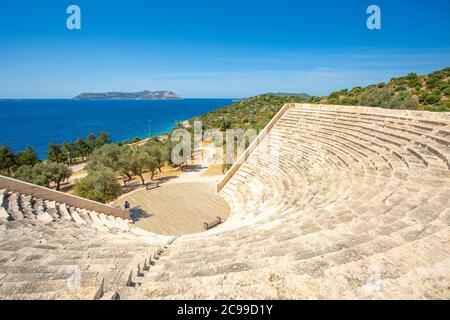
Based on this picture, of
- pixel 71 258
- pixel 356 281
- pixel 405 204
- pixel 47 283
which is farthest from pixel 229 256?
pixel 405 204

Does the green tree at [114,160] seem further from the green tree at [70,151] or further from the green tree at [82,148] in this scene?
the green tree at [82,148]

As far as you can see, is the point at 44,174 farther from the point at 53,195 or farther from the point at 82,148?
the point at 82,148

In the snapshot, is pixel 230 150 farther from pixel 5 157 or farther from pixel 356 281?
pixel 5 157

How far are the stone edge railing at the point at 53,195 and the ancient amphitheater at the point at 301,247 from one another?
0.05m

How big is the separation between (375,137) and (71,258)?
12726 mm

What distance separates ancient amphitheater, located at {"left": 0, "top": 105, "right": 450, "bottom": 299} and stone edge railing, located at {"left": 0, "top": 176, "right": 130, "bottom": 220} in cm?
5

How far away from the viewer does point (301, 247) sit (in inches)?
155

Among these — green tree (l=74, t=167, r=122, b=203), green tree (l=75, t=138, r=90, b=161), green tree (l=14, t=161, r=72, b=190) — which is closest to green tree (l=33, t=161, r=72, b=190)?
green tree (l=14, t=161, r=72, b=190)

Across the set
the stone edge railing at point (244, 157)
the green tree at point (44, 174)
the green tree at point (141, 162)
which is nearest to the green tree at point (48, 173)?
the green tree at point (44, 174)

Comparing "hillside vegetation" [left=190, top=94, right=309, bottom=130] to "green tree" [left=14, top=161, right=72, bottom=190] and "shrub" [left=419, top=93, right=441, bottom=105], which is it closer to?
"shrub" [left=419, top=93, right=441, bottom=105]

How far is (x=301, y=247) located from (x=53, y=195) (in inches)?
435

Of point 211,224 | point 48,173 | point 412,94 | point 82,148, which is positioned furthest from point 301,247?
point 82,148

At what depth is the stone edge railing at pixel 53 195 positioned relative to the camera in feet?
30.7

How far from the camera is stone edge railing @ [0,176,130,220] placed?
935 centimetres
